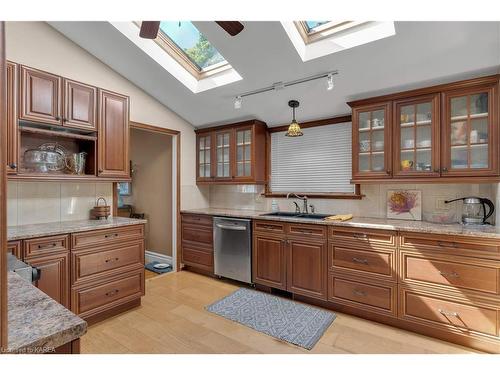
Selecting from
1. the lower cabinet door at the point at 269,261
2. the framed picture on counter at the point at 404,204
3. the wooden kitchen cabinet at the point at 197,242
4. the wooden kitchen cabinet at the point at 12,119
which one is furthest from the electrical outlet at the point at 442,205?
the wooden kitchen cabinet at the point at 12,119

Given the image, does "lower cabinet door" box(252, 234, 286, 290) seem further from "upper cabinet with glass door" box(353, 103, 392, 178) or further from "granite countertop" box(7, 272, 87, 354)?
"granite countertop" box(7, 272, 87, 354)

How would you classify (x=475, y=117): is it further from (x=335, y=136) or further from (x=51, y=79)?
(x=51, y=79)

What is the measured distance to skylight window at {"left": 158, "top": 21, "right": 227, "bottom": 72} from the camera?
283 centimetres

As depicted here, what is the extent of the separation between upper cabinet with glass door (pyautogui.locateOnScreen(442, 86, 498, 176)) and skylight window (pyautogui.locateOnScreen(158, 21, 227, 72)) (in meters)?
2.33

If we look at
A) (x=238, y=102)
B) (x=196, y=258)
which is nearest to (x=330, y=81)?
(x=238, y=102)

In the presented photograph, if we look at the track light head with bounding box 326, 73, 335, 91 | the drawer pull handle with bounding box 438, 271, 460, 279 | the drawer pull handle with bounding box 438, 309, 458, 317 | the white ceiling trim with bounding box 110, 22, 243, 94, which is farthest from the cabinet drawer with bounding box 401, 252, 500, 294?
the white ceiling trim with bounding box 110, 22, 243, 94

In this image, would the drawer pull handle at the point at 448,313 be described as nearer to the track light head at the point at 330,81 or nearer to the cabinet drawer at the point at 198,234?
the track light head at the point at 330,81

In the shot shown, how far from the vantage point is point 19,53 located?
97.3 inches

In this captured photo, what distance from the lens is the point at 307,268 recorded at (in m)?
2.90

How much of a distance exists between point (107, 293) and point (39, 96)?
1.89m

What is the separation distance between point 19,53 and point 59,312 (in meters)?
2.79

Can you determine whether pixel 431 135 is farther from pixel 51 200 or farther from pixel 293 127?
pixel 51 200

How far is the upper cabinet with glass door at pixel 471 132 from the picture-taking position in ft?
7.39
